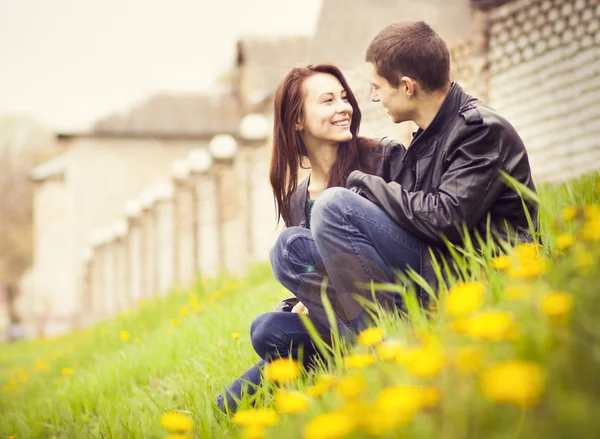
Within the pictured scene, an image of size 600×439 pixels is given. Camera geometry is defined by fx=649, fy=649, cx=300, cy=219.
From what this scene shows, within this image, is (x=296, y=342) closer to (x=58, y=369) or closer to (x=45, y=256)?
(x=58, y=369)

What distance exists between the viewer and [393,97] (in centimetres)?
241

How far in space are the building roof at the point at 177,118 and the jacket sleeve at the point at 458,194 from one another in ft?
71.8

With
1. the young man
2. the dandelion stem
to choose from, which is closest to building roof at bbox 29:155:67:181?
the young man

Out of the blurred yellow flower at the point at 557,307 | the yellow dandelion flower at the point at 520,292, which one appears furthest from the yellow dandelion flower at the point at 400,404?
the yellow dandelion flower at the point at 520,292

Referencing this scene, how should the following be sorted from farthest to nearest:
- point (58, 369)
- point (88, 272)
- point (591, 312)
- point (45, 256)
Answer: point (45, 256) → point (88, 272) → point (58, 369) → point (591, 312)

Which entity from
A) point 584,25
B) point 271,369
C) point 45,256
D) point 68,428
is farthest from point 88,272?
point 271,369

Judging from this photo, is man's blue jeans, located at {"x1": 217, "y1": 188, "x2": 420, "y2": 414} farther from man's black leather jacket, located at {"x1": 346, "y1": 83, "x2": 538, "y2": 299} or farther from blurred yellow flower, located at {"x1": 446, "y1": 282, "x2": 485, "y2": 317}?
→ blurred yellow flower, located at {"x1": 446, "y1": 282, "x2": 485, "y2": 317}

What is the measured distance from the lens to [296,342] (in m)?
2.36

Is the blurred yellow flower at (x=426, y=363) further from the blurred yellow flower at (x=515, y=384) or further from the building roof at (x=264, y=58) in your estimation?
the building roof at (x=264, y=58)

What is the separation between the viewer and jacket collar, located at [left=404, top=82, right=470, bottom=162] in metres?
2.30

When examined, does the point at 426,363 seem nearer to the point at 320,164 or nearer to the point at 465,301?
the point at 465,301

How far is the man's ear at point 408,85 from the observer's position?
2359 mm

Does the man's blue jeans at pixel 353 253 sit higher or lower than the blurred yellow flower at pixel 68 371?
higher

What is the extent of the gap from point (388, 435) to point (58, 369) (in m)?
5.23
